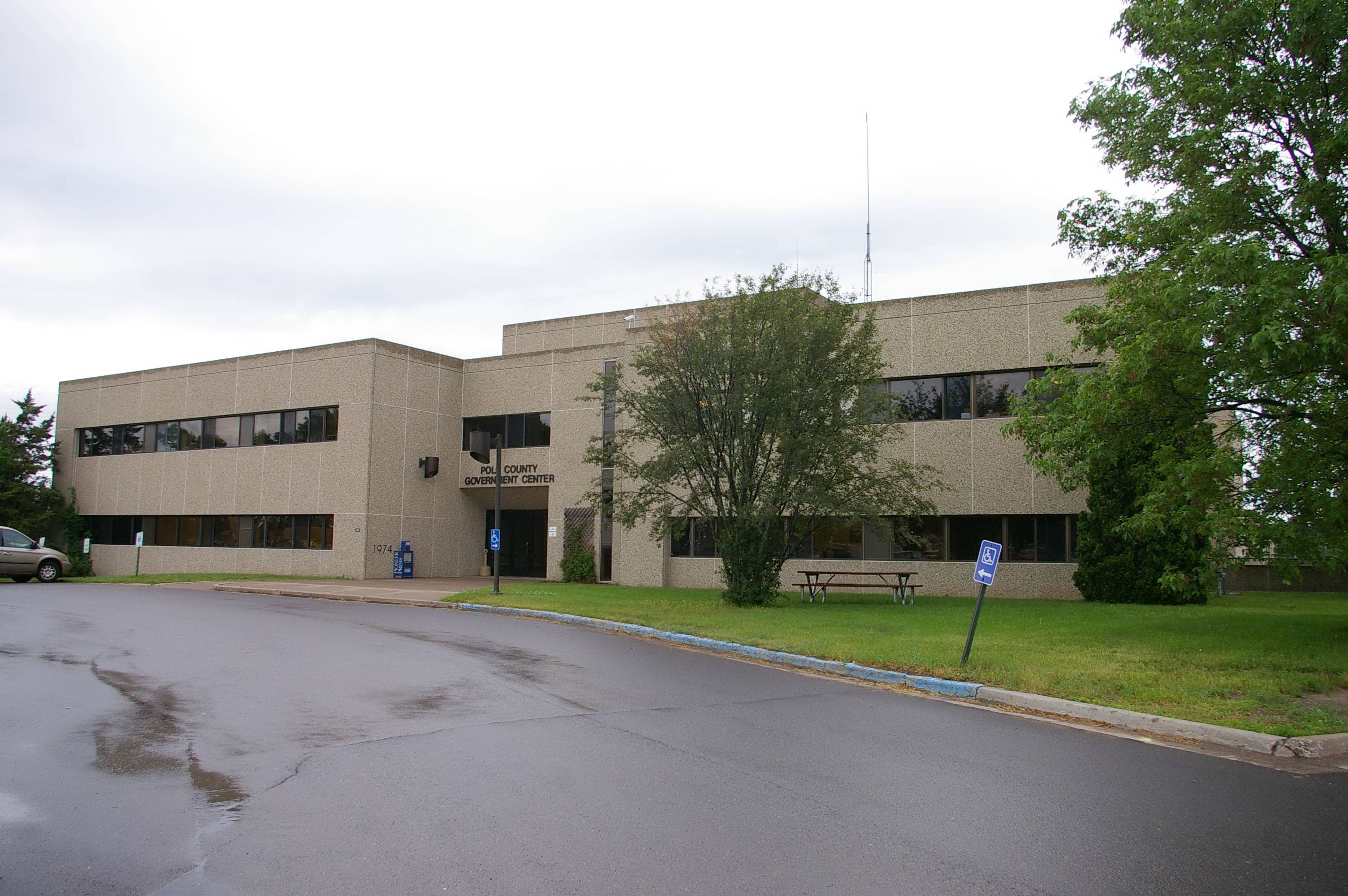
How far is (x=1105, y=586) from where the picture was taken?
21.0 metres

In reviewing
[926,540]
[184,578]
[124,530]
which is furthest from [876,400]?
[124,530]

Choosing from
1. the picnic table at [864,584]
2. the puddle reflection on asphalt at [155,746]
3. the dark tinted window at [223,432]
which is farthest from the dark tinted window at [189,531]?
the puddle reflection on asphalt at [155,746]

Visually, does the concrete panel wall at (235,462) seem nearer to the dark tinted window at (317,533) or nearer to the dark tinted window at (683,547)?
the dark tinted window at (317,533)

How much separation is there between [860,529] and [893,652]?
13.4 metres

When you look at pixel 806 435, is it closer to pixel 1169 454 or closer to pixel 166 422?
pixel 1169 454

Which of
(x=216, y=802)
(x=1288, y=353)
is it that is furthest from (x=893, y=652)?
(x=216, y=802)

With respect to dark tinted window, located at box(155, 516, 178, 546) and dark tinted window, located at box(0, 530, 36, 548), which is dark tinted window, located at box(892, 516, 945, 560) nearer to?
dark tinted window, located at box(0, 530, 36, 548)

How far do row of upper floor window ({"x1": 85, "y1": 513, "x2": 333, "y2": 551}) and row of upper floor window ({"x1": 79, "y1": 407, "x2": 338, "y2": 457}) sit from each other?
110 inches

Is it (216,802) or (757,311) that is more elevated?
(757,311)

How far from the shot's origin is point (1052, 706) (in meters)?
9.59

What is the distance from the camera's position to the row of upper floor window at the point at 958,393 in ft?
79.6

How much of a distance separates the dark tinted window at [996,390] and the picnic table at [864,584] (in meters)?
4.82

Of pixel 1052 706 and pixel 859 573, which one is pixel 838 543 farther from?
pixel 1052 706

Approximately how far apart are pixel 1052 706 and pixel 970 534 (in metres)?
15.5
